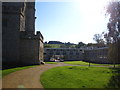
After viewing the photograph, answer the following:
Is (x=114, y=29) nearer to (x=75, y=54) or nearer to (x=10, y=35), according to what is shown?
(x=10, y=35)

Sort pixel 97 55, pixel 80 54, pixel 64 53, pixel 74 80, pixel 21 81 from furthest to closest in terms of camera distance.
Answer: pixel 64 53 < pixel 80 54 < pixel 97 55 < pixel 74 80 < pixel 21 81

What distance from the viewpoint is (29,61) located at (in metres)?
32.0

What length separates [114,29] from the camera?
22.5 metres

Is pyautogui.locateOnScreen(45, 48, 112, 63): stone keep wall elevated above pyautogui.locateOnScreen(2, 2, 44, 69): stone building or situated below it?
below

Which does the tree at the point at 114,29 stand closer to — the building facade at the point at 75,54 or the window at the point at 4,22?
the window at the point at 4,22

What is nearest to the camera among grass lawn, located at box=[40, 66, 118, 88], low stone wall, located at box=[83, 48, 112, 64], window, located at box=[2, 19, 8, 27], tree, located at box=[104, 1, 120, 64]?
grass lawn, located at box=[40, 66, 118, 88]

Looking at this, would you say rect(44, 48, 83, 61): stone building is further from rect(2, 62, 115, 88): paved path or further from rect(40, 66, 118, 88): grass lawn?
rect(2, 62, 115, 88): paved path

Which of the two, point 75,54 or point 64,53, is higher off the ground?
point 64,53

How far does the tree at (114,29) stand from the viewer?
2096 centimetres

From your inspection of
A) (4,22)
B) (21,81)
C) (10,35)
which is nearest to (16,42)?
(10,35)

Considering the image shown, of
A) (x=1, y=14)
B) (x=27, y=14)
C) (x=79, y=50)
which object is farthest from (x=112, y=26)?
(x=79, y=50)

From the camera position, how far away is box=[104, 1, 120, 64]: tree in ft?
68.8

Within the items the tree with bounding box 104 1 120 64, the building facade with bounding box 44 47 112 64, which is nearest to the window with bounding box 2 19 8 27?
the tree with bounding box 104 1 120 64

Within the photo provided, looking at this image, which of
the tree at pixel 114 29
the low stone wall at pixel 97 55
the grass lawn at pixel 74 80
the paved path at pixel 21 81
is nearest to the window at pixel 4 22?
the paved path at pixel 21 81
